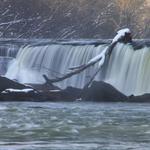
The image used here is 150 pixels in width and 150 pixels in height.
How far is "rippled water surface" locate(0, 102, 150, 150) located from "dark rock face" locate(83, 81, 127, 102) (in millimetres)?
3100

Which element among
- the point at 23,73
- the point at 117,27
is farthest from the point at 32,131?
the point at 117,27

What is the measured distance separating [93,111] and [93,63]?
790cm

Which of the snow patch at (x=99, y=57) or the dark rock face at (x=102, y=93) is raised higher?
the snow patch at (x=99, y=57)

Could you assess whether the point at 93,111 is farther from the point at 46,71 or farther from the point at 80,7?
the point at 80,7

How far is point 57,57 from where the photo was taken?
1136 inches

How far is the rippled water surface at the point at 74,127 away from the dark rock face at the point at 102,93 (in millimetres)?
3100

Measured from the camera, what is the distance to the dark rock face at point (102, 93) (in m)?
25.1

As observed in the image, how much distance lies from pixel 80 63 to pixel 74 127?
12.8 metres

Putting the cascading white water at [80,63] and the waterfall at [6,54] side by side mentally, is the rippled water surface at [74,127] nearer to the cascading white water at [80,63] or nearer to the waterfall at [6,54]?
the cascading white water at [80,63]

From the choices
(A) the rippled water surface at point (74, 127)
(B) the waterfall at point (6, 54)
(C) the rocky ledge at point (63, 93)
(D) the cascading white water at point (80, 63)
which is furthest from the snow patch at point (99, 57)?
(A) the rippled water surface at point (74, 127)

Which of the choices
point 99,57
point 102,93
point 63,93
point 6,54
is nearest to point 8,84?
point 63,93

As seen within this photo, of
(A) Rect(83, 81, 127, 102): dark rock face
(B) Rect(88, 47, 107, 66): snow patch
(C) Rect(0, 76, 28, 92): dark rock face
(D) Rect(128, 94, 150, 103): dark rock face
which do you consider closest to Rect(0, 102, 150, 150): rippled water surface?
(D) Rect(128, 94, 150, 103): dark rock face

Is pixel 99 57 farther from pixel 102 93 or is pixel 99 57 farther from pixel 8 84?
pixel 8 84

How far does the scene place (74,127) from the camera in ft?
50.0
